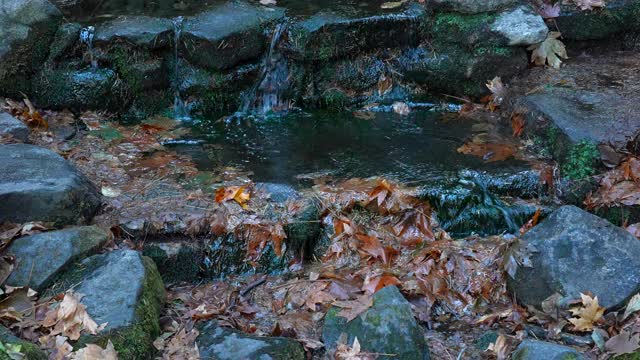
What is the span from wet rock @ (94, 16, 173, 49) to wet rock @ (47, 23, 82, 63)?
0.73ft

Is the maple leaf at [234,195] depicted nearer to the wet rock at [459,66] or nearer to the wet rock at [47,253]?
the wet rock at [47,253]

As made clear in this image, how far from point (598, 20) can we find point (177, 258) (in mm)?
5023

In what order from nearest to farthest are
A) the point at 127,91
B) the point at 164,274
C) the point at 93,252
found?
Result: the point at 93,252, the point at 164,274, the point at 127,91

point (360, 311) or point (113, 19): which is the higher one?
point (113, 19)

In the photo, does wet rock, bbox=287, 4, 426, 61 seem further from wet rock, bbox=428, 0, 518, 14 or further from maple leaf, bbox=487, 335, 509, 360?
maple leaf, bbox=487, 335, 509, 360

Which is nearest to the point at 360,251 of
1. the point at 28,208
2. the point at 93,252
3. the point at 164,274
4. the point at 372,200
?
the point at 372,200

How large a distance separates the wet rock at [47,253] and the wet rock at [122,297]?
71mm

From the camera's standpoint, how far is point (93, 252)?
4195 mm

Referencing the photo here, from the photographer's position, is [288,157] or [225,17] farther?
[225,17]

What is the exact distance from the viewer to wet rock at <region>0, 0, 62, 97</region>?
631cm

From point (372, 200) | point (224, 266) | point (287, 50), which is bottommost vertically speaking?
point (224, 266)

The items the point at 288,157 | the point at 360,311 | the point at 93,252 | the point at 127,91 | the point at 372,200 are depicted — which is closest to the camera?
the point at 360,311

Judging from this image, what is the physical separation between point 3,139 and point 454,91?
4.26m

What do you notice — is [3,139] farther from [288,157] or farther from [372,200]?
[372,200]
